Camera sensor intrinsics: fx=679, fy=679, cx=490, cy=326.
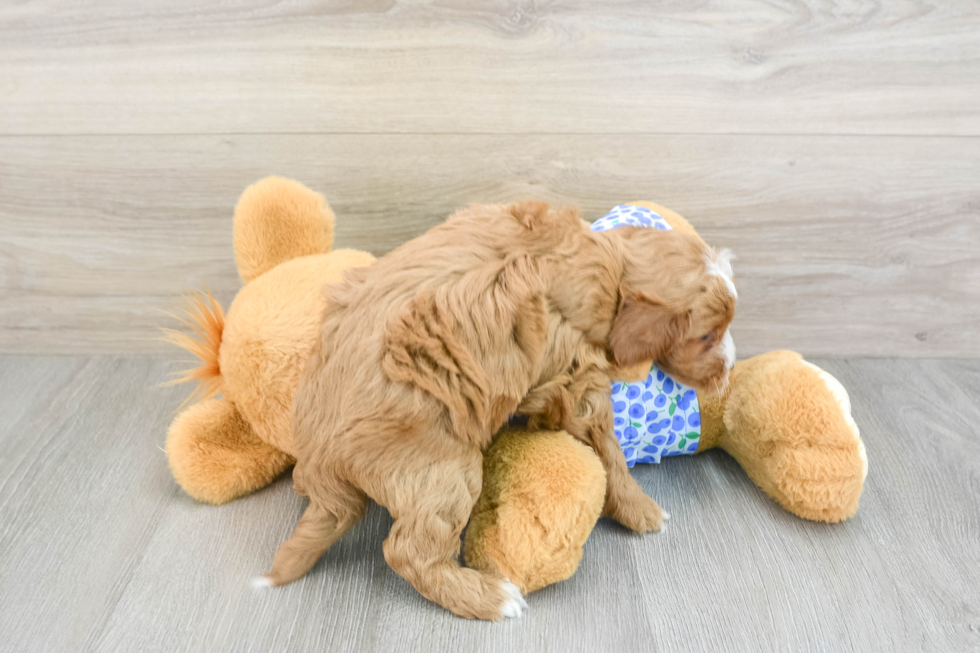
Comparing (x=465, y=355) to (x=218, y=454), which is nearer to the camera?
(x=465, y=355)

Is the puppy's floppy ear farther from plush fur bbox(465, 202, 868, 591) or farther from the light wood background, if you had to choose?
the light wood background

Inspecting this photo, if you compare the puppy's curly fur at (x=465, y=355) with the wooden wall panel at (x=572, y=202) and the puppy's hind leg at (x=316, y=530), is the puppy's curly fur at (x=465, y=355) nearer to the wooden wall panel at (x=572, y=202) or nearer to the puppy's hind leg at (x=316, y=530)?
the puppy's hind leg at (x=316, y=530)

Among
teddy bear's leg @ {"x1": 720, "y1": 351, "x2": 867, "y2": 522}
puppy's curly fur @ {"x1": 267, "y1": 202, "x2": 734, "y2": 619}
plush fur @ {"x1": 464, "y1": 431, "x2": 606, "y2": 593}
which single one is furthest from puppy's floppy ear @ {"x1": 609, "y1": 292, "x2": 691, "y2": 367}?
teddy bear's leg @ {"x1": 720, "y1": 351, "x2": 867, "y2": 522}

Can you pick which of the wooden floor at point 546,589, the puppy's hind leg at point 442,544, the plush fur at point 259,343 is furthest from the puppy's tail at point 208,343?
the puppy's hind leg at point 442,544

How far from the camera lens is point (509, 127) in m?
1.15

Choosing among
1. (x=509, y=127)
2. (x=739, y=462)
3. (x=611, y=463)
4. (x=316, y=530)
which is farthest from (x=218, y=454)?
(x=739, y=462)

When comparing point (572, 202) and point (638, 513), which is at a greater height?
point (572, 202)

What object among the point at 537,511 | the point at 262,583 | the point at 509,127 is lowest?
the point at 262,583

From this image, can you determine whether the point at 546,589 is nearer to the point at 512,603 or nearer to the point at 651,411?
the point at 512,603

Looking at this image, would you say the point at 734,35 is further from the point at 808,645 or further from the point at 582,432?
the point at 808,645

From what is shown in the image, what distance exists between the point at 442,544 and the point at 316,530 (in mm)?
167

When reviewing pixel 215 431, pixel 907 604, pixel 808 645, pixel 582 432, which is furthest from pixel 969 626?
pixel 215 431

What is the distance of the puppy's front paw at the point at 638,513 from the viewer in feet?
3.13

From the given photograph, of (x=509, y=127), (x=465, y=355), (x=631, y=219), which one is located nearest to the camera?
(x=465, y=355)
